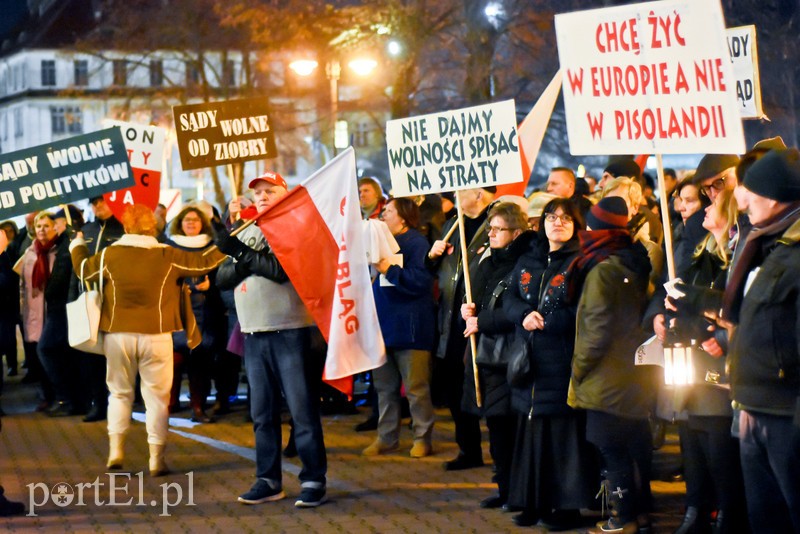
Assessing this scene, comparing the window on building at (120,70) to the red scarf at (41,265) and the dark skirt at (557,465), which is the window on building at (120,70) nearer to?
the red scarf at (41,265)

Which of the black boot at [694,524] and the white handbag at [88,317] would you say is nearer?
the black boot at [694,524]

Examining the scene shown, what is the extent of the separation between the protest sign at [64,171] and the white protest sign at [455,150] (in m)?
2.55

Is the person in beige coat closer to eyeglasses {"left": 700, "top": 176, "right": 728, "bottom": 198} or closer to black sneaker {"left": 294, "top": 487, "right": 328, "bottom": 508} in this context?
black sneaker {"left": 294, "top": 487, "right": 328, "bottom": 508}

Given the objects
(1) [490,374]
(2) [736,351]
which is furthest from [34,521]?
(2) [736,351]

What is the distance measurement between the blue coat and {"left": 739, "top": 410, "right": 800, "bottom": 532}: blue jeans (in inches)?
190

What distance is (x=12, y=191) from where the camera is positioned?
32.2ft

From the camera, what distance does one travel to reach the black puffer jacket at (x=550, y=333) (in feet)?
24.7

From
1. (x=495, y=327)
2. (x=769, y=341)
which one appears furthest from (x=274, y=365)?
(x=769, y=341)

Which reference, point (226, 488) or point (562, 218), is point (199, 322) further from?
point (562, 218)

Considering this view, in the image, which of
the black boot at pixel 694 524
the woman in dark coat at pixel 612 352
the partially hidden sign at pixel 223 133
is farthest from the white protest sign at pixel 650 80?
the partially hidden sign at pixel 223 133

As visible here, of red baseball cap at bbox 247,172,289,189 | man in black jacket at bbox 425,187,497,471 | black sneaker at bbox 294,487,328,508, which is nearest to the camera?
black sneaker at bbox 294,487,328,508

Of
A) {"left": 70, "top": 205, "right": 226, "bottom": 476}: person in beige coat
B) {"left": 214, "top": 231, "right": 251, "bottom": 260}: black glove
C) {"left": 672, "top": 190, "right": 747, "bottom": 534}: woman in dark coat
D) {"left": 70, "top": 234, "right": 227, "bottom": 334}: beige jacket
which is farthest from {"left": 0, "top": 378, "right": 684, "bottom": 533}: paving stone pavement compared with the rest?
{"left": 214, "top": 231, "right": 251, "bottom": 260}: black glove

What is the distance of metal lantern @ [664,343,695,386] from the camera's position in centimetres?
677

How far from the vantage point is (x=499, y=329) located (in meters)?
8.22
